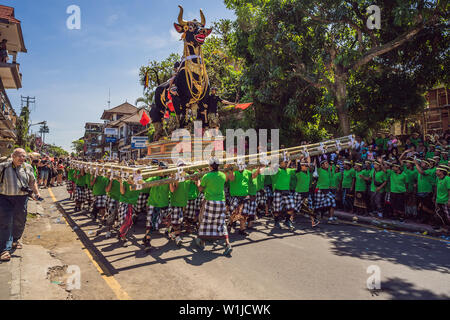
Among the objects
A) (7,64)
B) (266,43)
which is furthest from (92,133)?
(266,43)

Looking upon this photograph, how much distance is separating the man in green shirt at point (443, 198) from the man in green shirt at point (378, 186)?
67.2 inches

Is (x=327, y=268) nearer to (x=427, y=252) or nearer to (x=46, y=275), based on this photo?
(x=427, y=252)

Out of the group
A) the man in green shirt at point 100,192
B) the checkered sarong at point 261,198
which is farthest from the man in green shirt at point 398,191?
the man in green shirt at point 100,192

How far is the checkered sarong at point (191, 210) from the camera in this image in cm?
→ 759

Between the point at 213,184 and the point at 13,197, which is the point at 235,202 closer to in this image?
the point at 213,184

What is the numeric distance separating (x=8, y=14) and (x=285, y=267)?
19149 millimetres

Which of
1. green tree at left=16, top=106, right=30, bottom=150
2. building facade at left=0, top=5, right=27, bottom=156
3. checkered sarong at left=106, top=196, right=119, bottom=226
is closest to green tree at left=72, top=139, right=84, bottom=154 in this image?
green tree at left=16, top=106, right=30, bottom=150

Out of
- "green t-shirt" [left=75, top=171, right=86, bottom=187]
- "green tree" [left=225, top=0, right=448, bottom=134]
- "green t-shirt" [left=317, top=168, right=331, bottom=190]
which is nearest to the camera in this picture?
"green t-shirt" [left=317, top=168, right=331, bottom=190]

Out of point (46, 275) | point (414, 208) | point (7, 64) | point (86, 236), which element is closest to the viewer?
point (46, 275)

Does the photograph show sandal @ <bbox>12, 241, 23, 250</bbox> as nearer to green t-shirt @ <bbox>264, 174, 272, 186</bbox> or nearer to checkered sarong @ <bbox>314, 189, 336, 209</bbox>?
green t-shirt @ <bbox>264, 174, 272, 186</bbox>

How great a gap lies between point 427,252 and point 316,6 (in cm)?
1018

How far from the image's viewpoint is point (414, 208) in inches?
337

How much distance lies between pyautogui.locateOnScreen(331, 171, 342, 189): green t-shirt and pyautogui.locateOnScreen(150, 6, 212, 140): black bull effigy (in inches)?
203

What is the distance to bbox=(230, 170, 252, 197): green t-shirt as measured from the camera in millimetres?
7402
